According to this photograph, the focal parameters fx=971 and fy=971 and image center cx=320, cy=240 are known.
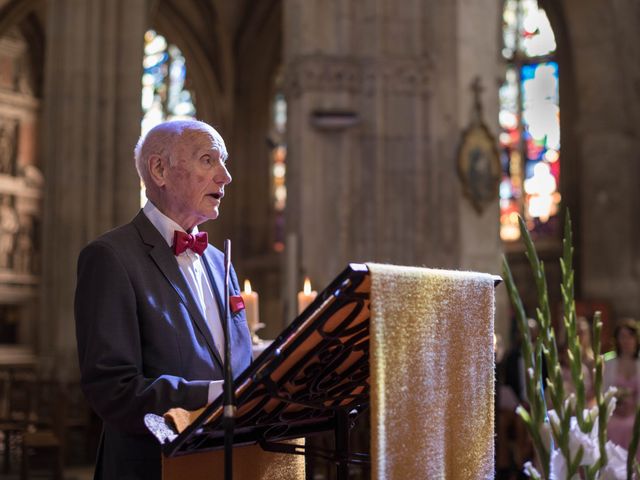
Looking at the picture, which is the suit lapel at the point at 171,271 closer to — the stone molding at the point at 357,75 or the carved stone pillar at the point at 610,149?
the stone molding at the point at 357,75

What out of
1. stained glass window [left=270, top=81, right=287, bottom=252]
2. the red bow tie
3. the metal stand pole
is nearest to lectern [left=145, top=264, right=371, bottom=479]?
the metal stand pole

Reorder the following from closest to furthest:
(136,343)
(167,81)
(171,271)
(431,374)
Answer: (431,374) < (136,343) < (171,271) < (167,81)

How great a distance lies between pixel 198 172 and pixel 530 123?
671 inches

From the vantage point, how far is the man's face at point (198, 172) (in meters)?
2.24

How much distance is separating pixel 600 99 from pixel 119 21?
7.83m

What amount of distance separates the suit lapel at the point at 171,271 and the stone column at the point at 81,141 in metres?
9.49

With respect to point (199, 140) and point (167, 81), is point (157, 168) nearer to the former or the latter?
point (199, 140)

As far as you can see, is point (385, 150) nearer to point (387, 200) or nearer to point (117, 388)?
point (387, 200)

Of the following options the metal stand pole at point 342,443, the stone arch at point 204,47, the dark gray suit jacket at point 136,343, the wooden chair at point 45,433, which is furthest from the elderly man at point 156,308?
the stone arch at point 204,47

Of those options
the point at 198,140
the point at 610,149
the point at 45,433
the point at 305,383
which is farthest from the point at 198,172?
the point at 610,149

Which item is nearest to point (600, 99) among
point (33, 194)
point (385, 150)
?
point (385, 150)

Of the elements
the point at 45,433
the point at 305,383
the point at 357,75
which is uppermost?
the point at 357,75

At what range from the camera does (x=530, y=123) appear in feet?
61.0

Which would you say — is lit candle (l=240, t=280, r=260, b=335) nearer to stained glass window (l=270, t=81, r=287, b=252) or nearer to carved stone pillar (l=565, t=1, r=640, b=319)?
carved stone pillar (l=565, t=1, r=640, b=319)
